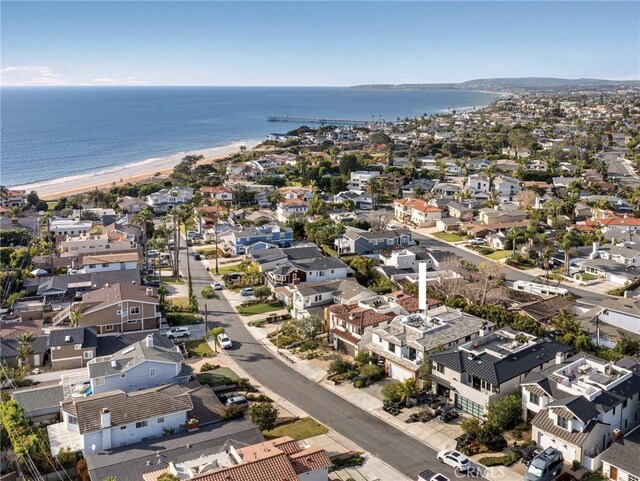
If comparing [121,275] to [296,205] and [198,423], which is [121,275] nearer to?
[198,423]

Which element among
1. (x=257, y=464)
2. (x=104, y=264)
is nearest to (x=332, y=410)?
(x=257, y=464)

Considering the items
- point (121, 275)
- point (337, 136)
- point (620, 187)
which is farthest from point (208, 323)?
point (337, 136)

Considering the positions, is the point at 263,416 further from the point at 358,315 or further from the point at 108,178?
the point at 108,178

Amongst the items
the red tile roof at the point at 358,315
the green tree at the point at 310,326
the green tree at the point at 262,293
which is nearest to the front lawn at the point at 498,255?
the red tile roof at the point at 358,315

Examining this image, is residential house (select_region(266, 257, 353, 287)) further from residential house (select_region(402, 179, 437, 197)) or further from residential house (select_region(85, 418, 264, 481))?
residential house (select_region(402, 179, 437, 197))

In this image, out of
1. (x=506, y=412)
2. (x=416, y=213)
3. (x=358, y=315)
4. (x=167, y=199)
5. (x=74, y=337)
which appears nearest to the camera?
(x=506, y=412)

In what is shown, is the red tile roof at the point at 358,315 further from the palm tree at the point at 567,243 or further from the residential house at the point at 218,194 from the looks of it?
the residential house at the point at 218,194

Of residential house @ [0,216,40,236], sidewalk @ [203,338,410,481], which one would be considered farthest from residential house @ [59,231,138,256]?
sidewalk @ [203,338,410,481]
